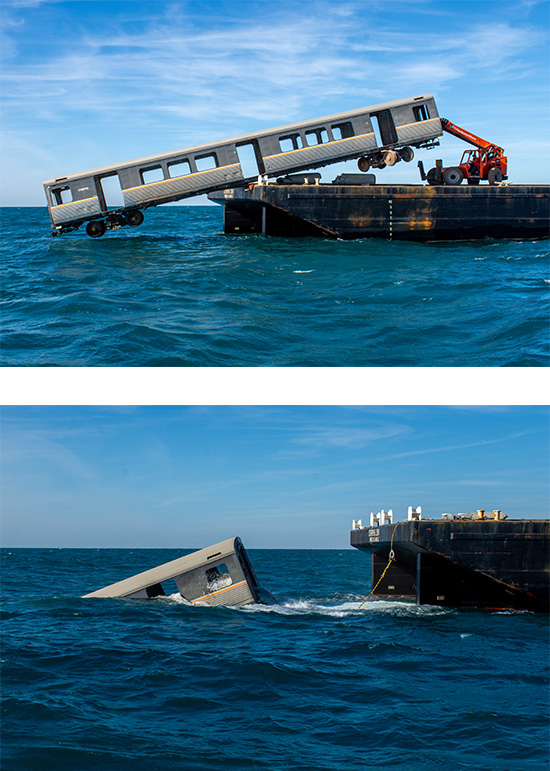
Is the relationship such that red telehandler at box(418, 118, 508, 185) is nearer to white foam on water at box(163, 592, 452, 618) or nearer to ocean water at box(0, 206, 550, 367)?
ocean water at box(0, 206, 550, 367)

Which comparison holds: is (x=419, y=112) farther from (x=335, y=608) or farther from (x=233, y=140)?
(x=335, y=608)

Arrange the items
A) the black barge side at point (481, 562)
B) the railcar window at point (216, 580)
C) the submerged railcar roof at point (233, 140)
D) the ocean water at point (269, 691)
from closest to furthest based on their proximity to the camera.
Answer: the ocean water at point (269, 691) < the black barge side at point (481, 562) < the railcar window at point (216, 580) < the submerged railcar roof at point (233, 140)

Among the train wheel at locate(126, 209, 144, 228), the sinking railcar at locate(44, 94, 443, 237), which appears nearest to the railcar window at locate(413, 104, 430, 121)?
the sinking railcar at locate(44, 94, 443, 237)

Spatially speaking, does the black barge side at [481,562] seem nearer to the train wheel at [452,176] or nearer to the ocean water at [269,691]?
the ocean water at [269,691]

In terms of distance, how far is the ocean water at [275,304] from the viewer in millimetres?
14328

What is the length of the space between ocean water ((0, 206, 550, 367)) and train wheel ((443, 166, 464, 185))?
3.53 m

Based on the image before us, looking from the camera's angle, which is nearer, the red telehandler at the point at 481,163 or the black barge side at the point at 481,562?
the black barge side at the point at 481,562

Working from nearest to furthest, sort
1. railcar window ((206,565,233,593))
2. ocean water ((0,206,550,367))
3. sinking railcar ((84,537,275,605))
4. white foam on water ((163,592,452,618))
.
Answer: ocean water ((0,206,550,367)), sinking railcar ((84,537,275,605)), white foam on water ((163,592,452,618)), railcar window ((206,565,233,593))

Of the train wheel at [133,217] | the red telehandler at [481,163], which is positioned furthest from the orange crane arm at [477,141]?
the train wheel at [133,217]

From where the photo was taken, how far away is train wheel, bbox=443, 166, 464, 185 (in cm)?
2841

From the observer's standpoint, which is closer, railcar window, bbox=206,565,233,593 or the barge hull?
railcar window, bbox=206,565,233,593

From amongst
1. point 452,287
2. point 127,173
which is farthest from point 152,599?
point 127,173

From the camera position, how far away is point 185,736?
30.0 feet

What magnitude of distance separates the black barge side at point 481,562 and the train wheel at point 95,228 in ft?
53.7
